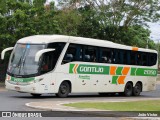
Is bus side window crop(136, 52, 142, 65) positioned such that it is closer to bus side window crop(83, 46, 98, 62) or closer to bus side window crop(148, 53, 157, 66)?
bus side window crop(148, 53, 157, 66)

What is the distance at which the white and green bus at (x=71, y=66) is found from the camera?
918 inches

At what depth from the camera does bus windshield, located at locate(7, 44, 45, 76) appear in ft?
76.3

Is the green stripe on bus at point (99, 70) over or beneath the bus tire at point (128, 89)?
over

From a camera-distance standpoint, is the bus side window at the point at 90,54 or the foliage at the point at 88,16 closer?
the bus side window at the point at 90,54

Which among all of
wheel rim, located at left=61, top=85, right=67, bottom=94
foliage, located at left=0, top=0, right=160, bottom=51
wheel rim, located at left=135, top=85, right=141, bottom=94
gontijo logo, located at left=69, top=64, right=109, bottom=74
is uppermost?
foliage, located at left=0, top=0, right=160, bottom=51

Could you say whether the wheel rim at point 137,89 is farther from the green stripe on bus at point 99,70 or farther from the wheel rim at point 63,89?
the wheel rim at point 63,89

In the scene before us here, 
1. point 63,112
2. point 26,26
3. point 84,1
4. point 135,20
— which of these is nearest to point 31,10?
point 26,26

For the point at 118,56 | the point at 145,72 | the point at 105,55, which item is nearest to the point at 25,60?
the point at 105,55

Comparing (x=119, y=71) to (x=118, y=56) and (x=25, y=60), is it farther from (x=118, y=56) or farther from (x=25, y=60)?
(x=25, y=60)

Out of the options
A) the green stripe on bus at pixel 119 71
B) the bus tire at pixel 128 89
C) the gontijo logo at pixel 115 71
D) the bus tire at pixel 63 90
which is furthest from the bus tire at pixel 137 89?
the bus tire at pixel 63 90

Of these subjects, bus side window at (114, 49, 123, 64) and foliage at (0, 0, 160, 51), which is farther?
foliage at (0, 0, 160, 51)

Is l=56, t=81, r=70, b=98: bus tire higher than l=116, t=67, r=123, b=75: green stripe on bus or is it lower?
lower

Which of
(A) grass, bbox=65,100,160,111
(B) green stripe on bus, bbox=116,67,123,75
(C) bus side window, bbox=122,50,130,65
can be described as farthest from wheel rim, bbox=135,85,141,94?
(A) grass, bbox=65,100,160,111

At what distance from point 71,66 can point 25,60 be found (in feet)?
9.51
